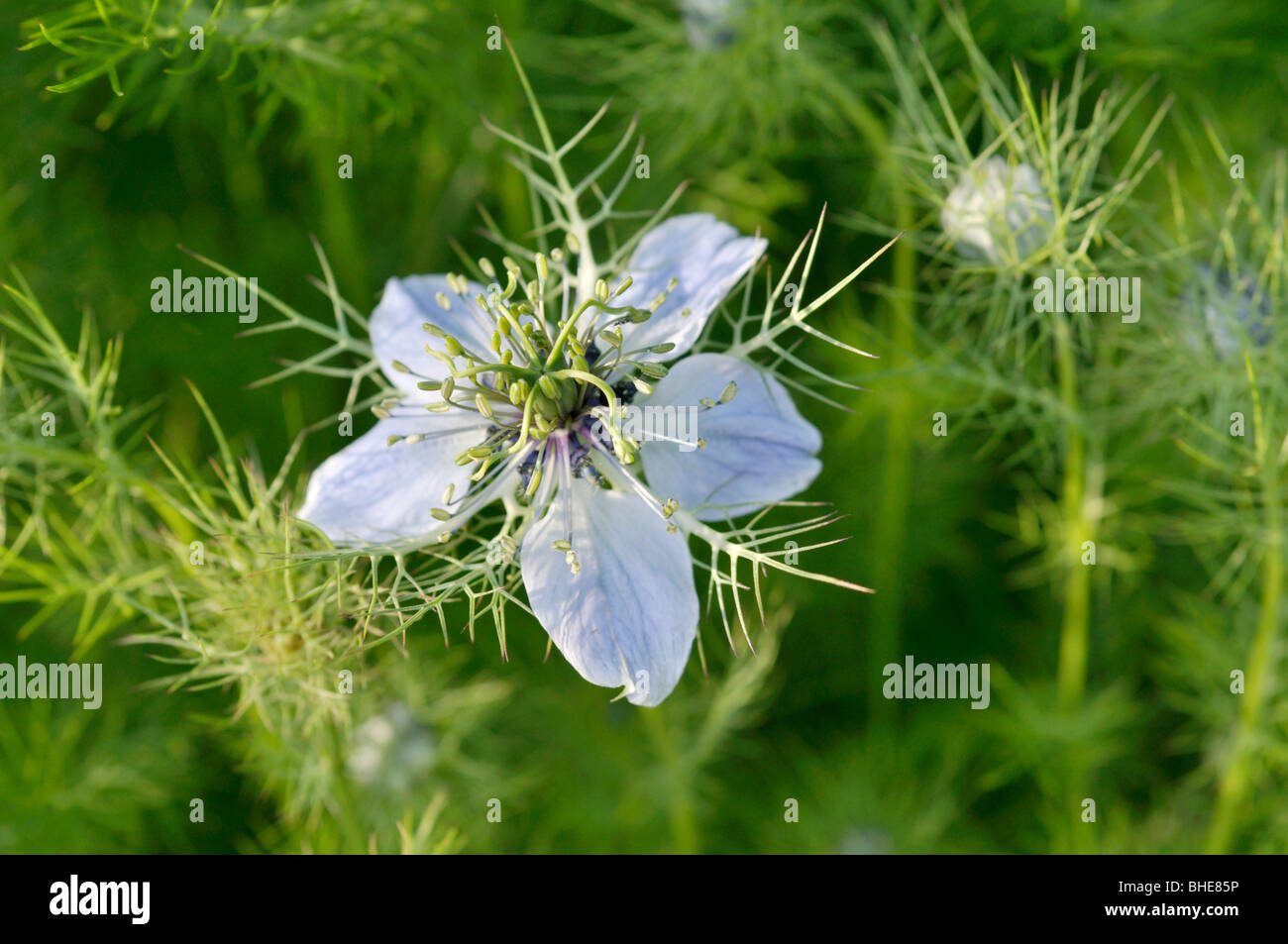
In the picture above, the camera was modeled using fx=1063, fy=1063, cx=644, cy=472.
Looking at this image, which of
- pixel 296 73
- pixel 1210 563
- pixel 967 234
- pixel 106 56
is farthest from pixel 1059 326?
pixel 106 56

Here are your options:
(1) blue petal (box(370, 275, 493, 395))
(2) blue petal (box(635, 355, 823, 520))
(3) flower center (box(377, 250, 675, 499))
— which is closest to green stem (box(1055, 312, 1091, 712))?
(2) blue petal (box(635, 355, 823, 520))

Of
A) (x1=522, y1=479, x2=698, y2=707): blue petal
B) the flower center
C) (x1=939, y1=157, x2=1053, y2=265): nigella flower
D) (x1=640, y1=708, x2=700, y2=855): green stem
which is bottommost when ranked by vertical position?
(x1=640, y1=708, x2=700, y2=855): green stem

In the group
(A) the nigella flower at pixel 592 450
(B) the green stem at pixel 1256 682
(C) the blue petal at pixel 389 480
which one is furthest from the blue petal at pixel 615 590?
(B) the green stem at pixel 1256 682

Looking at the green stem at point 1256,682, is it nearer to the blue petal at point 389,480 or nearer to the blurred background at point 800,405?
the blurred background at point 800,405

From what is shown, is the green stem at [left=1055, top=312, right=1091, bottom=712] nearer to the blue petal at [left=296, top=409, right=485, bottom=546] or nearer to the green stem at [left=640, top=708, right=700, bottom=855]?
the green stem at [left=640, top=708, right=700, bottom=855]

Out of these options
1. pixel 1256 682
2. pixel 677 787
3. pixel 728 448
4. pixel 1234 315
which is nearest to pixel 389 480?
pixel 728 448

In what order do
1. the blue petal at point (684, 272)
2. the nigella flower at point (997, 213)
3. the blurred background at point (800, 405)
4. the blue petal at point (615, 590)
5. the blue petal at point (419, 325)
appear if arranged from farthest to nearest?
the blurred background at point (800, 405) < the nigella flower at point (997, 213) < the blue petal at point (419, 325) < the blue petal at point (684, 272) < the blue petal at point (615, 590)
